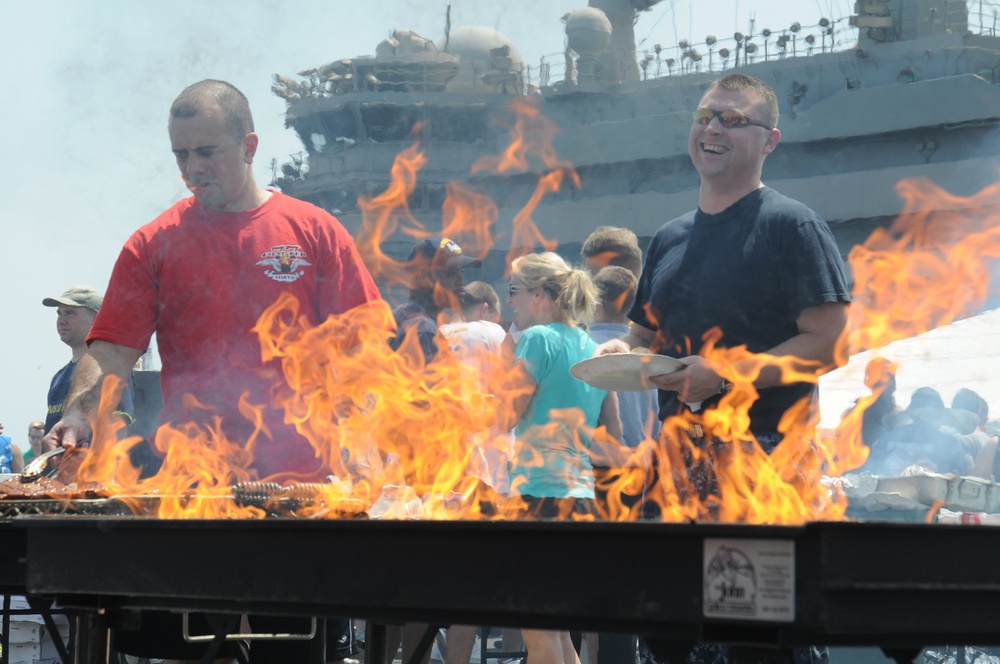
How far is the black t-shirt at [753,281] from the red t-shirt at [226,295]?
1.20 meters

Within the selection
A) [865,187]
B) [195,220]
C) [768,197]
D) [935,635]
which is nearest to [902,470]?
[768,197]

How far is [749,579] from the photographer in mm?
1828

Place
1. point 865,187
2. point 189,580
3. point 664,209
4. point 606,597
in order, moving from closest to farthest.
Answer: point 606,597
point 189,580
point 865,187
point 664,209

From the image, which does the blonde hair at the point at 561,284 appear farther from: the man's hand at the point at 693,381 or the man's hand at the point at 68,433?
the man's hand at the point at 68,433

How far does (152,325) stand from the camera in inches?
163

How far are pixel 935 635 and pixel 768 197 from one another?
169 cm

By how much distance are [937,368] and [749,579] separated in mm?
7103

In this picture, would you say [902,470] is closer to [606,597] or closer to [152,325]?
[152,325]

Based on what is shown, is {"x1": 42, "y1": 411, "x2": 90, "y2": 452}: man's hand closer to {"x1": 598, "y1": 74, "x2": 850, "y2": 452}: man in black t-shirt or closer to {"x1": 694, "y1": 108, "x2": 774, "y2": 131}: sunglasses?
{"x1": 598, "y1": 74, "x2": 850, "y2": 452}: man in black t-shirt

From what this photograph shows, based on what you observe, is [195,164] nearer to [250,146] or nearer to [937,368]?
[250,146]

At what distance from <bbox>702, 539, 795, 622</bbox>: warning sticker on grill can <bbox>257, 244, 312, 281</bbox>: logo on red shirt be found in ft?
8.12

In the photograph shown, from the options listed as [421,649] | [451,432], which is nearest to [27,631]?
[451,432]

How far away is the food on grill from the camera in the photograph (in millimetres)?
3252

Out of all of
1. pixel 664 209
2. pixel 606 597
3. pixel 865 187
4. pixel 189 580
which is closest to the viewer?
pixel 606 597
